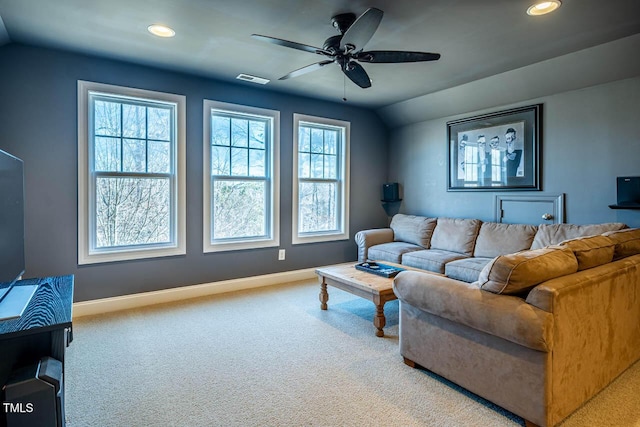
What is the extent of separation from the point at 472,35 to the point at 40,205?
4123 millimetres

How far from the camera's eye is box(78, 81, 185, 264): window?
3418mm

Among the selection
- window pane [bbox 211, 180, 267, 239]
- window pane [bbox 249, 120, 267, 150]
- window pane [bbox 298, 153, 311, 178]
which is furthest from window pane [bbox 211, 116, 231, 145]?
window pane [bbox 298, 153, 311, 178]

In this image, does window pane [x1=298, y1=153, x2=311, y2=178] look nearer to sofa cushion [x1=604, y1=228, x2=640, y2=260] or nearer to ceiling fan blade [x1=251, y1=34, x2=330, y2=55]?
ceiling fan blade [x1=251, y1=34, x2=330, y2=55]

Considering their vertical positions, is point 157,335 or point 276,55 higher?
point 276,55

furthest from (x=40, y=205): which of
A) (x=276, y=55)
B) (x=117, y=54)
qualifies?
(x=276, y=55)

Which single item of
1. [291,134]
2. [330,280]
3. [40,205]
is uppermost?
[291,134]

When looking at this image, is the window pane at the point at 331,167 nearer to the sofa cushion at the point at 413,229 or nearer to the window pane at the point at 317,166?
the window pane at the point at 317,166

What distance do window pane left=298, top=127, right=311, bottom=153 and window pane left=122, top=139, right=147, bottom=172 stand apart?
1980 millimetres

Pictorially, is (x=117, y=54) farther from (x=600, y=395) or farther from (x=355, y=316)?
(x=600, y=395)

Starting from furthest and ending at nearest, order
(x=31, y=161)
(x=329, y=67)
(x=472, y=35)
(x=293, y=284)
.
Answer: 1. (x=293, y=284)
2. (x=329, y=67)
3. (x=31, y=161)
4. (x=472, y=35)

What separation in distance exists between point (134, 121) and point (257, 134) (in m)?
1.41

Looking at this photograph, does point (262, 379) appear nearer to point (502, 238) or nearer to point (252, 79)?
point (502, 238)

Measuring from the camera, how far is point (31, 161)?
10.4 feet

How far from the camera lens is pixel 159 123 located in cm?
382
